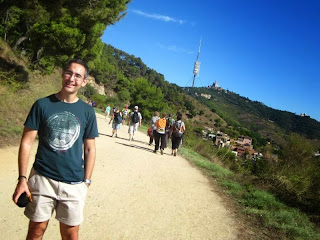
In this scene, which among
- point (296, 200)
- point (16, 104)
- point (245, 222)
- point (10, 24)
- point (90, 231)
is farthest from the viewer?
point (10, 24)

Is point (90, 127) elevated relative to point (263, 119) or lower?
lower

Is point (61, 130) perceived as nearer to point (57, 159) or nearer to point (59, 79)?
point (57, 159)

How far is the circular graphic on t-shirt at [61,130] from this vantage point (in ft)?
7.27

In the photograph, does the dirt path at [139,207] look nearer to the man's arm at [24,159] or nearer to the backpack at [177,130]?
the man's arm at [24,159]

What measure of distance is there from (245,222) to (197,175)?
135 inches

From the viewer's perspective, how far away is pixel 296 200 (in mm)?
→ 7875

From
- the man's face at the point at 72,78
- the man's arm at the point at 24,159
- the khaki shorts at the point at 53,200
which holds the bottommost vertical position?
the khaki shorts at the point at 53,200

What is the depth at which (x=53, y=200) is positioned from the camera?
2.28 m

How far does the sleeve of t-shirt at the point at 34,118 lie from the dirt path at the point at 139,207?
1981 millimetres

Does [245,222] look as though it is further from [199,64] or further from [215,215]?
[199,64]

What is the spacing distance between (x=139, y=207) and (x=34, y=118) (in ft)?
11.0

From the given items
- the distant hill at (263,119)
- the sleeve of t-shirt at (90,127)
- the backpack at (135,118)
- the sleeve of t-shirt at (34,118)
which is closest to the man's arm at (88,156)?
the sleeve of t-shirt at (90,127)

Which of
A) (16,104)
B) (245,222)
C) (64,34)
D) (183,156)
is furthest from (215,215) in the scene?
(64,34)

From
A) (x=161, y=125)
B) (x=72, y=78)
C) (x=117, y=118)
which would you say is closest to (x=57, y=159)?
(x=72, y=78)
